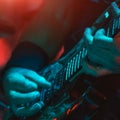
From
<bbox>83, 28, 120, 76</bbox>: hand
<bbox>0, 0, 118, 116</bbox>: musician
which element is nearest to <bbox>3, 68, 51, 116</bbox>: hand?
<bbox>0, 0, 118, 116</bbox>: musician

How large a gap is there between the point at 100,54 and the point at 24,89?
0.29 m

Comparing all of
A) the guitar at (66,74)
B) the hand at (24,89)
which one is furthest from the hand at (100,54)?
the hand at (24,89)

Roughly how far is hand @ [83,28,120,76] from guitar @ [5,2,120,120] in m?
0.02

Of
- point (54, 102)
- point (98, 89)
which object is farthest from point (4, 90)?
point (98, 89)

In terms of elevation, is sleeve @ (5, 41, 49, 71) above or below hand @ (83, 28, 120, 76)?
below

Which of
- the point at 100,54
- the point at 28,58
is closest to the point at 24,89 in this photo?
the point at 28,58

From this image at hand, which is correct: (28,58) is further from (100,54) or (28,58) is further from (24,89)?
(100,54)

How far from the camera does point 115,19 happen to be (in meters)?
0.89

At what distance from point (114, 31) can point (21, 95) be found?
0.36m

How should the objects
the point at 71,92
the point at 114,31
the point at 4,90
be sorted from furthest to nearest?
the point at 4,90, the point at 71,92, the point at 114,31

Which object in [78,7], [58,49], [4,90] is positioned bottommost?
[4,90]

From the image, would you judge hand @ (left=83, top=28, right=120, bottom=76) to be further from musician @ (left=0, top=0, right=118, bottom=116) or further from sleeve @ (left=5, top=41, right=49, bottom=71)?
sleeve @ (left=5, top=41, right=49, bottom=71)

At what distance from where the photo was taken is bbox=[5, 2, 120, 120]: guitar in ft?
2.96

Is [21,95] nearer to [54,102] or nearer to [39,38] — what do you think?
[54,102]
